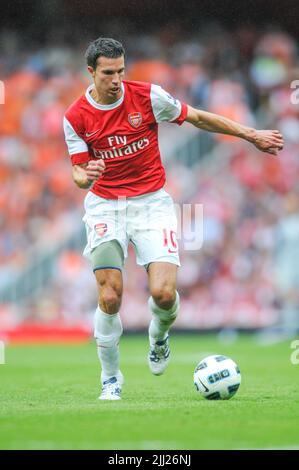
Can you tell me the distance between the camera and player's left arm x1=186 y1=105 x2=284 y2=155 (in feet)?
25.5

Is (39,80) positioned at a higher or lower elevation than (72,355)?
higher

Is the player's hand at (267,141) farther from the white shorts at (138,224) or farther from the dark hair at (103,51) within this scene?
the dark hair at (103,51)

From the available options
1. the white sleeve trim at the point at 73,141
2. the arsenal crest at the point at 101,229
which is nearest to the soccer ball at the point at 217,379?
the arsenal crest at the point at 101,229

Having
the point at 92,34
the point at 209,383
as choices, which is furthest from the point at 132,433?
the point at 92,34

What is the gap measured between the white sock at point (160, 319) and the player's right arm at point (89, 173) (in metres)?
1.15

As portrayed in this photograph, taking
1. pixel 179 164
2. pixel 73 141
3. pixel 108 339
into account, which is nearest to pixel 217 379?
pixel 108 339

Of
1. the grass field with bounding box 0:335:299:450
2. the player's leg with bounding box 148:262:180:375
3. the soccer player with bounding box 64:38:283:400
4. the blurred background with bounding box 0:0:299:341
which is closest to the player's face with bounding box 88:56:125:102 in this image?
the soccer player with bounding box 64:38:283:400

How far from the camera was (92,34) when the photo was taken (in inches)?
842

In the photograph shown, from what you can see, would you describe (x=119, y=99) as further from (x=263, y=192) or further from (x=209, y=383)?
(x=263, y=192)

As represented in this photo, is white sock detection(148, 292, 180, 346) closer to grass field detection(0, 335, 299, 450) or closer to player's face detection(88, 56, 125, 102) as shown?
grass field detection(0, 335, 299, 450)

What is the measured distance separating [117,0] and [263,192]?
20.8 ft

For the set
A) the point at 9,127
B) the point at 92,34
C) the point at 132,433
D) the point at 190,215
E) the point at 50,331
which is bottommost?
the point at 132,433

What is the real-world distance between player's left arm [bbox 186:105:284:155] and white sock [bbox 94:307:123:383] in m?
1.64

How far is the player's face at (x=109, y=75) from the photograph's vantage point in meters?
7.36
